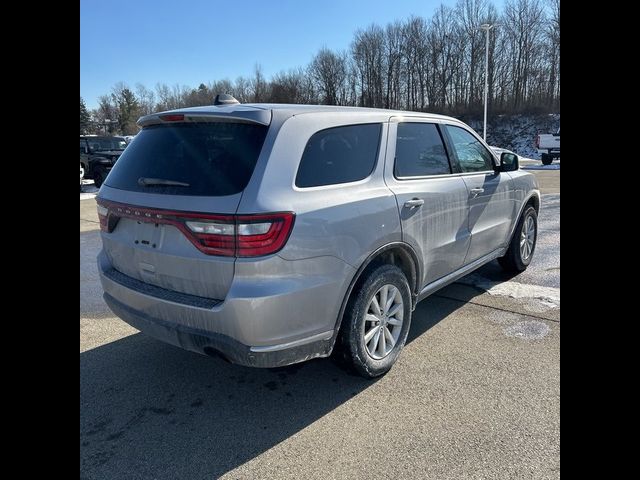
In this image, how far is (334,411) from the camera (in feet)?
9.57

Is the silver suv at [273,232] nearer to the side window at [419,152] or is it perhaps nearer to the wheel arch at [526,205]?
the side window at [419,152]

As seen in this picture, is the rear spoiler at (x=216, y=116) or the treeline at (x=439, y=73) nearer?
the rear spoiler at (x=216, y=116)

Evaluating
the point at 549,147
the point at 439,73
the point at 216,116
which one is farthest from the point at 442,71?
the point at 216,116

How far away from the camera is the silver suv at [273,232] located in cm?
248

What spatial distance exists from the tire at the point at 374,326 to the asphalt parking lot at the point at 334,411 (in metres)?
0.17

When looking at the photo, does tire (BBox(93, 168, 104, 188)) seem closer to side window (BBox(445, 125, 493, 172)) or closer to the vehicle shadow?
the vehicle shadow

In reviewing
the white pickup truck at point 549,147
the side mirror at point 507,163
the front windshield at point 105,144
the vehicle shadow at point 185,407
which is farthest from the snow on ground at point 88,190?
the white pickup truck at point 549,147

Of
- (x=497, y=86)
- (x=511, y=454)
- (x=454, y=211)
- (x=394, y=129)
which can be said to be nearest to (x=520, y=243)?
(x=454, y=211)

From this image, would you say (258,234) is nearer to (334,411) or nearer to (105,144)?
(334,411)

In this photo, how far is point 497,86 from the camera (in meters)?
55.2

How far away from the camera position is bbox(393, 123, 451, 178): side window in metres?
3.49

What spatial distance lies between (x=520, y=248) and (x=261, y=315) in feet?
13.2
